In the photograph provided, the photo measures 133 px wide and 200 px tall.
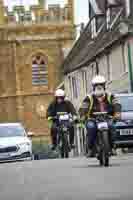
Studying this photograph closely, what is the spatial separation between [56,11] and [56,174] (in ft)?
163

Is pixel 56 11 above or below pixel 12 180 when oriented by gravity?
above

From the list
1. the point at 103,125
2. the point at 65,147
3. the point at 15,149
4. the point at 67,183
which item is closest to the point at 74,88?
the point at 15,149

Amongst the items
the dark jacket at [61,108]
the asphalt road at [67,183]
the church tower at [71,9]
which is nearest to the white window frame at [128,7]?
the dark jacket at [61,108]

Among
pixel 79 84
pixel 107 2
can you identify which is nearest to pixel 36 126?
pixel 79 84

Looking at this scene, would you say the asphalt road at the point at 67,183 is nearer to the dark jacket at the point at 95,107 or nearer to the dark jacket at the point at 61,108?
the dark jacket at the point at 95,107

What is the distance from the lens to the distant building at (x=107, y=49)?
36438 millimetres

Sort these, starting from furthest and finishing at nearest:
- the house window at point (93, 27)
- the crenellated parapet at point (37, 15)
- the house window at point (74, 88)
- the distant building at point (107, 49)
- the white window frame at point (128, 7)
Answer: the crenellated parapet at point (37, 15), the house window at point (74, 88), the house window at point (93, 27), the white window frame at point (128, 7), the distant building at point (107, 49)

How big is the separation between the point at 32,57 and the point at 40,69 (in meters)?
1.03

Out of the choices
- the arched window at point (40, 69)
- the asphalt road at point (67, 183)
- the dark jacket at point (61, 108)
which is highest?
the arched window at point (40, 69)

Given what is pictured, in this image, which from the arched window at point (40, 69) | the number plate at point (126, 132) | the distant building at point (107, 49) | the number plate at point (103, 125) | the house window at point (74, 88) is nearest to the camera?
the number plate at point (103, 125)

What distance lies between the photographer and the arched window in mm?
64812

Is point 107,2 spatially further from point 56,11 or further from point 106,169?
point 106,169

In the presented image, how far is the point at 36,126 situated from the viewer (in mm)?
64438

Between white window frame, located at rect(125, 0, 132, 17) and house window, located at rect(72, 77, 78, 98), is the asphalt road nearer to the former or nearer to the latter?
white window frame, located at rect(125, 0, 132, 17)
